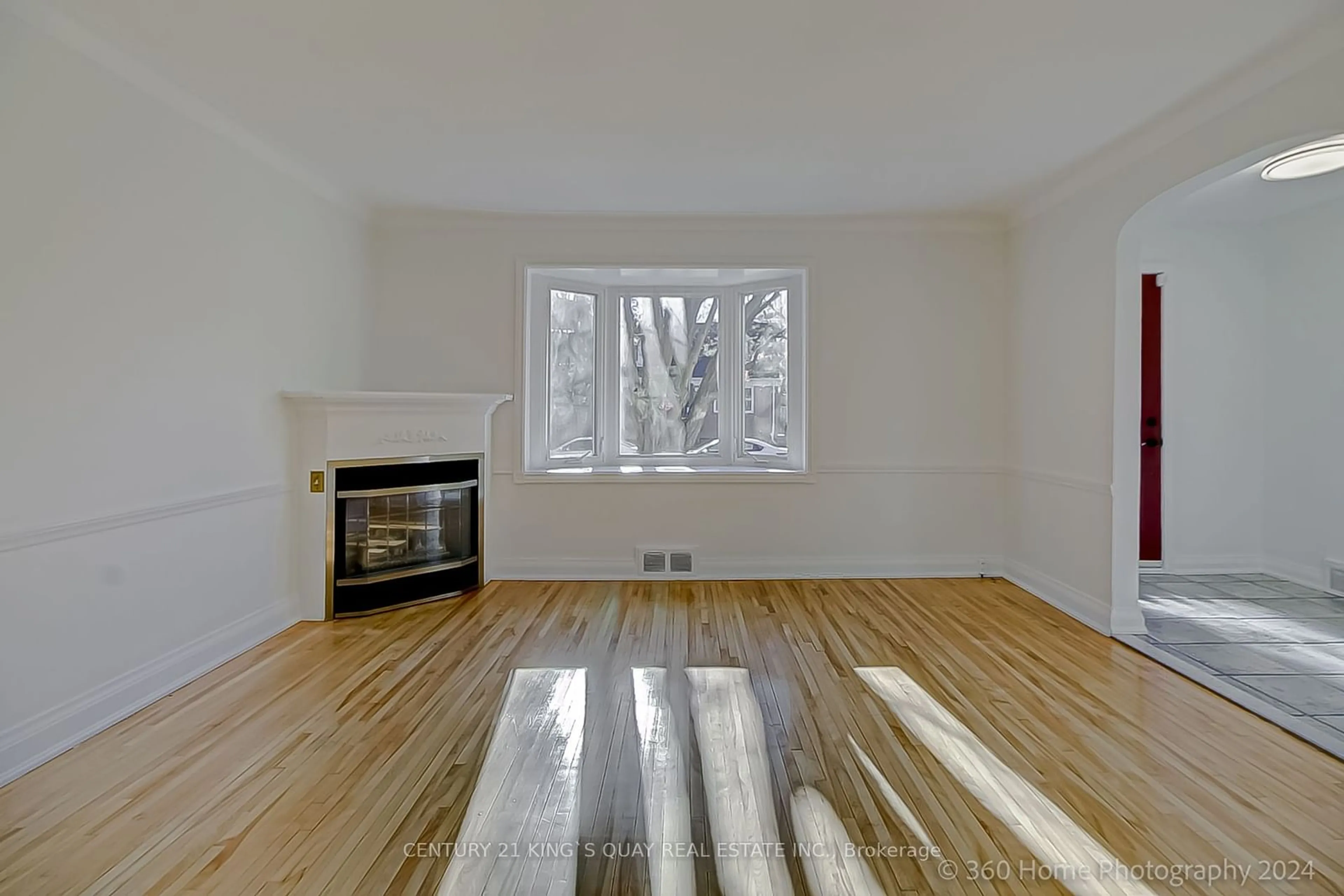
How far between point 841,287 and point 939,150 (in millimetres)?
1381

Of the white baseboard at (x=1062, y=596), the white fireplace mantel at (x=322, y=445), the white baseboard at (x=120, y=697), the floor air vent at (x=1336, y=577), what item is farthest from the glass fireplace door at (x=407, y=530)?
the floor air vent at (x=1336, y=577)

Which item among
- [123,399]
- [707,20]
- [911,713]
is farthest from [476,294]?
[911,713]

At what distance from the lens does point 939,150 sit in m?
3.59

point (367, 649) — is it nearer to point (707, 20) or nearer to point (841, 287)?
point (707, 20)

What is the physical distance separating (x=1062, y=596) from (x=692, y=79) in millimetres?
A: 3620

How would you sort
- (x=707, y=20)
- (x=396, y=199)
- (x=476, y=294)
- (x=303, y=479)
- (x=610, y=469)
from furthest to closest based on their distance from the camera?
(x=610, y=469) < (x=476, y=294) < (x=396, y=199) < (x=303, y=479) < (x=707, y=20)

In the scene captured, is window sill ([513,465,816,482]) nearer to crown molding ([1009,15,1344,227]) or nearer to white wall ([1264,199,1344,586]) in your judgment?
crown molding ([1009,15,1344,227])

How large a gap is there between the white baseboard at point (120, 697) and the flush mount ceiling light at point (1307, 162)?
5201 millimetres

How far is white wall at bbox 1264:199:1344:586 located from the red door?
72cm

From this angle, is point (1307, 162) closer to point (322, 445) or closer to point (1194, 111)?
point (1194, 111)

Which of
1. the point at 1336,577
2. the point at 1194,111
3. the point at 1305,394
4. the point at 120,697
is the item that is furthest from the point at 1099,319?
the point at 120,697

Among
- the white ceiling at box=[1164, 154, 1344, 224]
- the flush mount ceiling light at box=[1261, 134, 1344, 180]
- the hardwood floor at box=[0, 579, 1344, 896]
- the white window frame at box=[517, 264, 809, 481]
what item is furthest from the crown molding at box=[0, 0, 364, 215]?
the white ceiling at box=[1164, 154, 1344, 224]

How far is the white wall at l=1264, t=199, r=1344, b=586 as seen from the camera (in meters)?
4.48

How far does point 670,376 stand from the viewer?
5547mm
